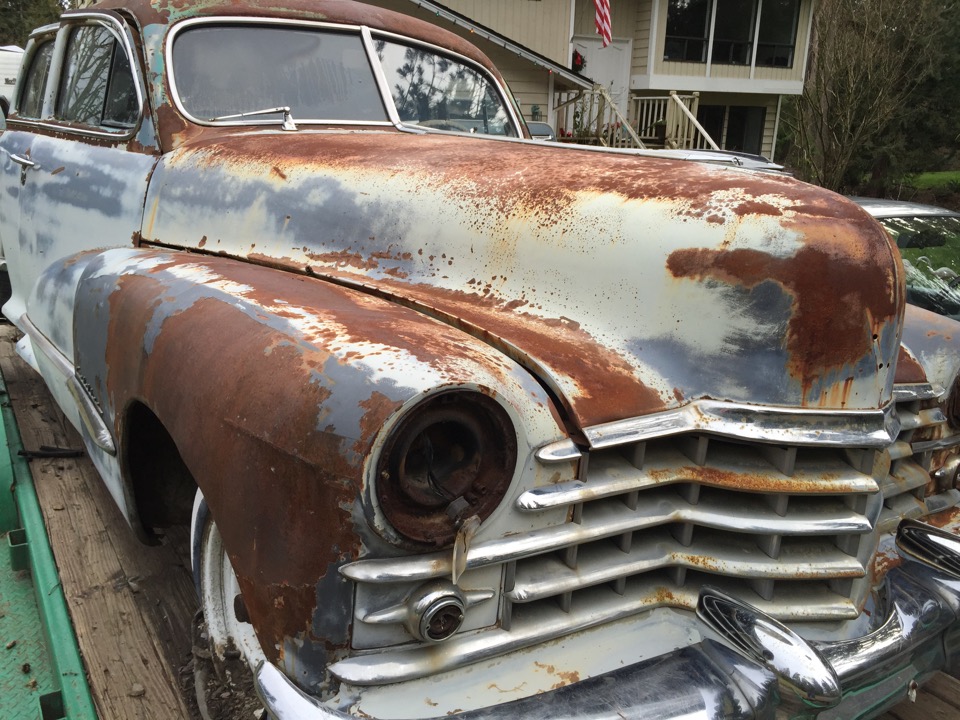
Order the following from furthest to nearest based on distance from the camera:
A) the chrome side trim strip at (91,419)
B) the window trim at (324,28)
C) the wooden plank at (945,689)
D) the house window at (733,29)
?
1. the house window at (733,29)
2. the window trim at (324,28)
3. the wooden plank at (945,689)
4. the chrome side trim strip at (91,419)

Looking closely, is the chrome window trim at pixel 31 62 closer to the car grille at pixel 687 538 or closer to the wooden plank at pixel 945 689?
the car grille at pixel 687 538

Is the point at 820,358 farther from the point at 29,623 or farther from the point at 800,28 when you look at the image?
the point at 800,28

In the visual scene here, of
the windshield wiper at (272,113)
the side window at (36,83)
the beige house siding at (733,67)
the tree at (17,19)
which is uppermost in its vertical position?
the tree at (17,19)

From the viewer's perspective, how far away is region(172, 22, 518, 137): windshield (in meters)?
2.70

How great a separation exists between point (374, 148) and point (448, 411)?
1.36 metres

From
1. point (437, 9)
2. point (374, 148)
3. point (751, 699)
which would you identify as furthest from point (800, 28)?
point (751, 699)

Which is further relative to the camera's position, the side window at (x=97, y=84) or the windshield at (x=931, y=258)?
the windshield at (x=931, y=258)

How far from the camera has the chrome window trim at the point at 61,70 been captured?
2723 millimetres

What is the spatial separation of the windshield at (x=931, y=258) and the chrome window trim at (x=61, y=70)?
2.92 m

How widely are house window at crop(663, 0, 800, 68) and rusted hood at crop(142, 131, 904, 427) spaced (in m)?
15.2

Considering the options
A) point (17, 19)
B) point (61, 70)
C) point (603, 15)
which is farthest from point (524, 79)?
point (17, 19)

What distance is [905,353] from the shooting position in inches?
74.9

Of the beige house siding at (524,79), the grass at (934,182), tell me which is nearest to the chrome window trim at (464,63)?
the beige house siding at (524,79)

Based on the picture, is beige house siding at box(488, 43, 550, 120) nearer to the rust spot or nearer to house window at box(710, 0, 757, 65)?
house window at box(710, 0, 757, 65)
